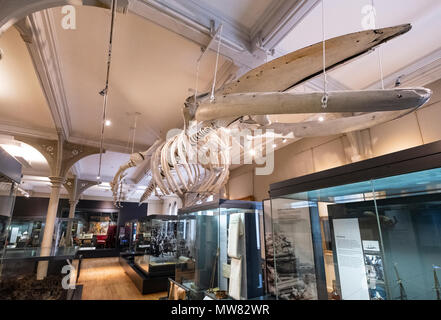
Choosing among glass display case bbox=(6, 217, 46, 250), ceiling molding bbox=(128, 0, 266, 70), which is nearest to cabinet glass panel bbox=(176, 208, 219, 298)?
ceiling molding bbox=(128, 0, 266, 70)

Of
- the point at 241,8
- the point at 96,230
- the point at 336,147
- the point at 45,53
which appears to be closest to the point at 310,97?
the point at 241,8

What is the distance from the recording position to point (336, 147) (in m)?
4.23

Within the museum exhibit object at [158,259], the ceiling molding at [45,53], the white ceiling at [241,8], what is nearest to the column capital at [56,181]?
the ceiling molding at [45,53]

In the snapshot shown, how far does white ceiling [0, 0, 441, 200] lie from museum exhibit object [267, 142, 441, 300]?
5.59 ft

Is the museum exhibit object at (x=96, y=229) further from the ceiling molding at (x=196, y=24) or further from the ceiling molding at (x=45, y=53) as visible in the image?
the ceiling molding at (x=196, y=24)

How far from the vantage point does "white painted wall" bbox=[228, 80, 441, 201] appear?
9.64 feet

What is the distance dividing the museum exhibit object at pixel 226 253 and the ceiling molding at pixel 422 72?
2616mm

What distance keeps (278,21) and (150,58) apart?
1.59 meters

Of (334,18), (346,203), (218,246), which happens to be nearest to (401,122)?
(334,18)

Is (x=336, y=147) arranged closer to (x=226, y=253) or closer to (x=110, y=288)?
(x=226, y=253)

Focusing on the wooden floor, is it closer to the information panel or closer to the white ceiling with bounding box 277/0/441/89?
the information panel

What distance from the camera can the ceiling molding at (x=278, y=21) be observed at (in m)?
1.93
